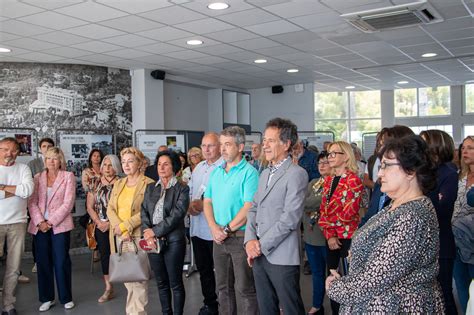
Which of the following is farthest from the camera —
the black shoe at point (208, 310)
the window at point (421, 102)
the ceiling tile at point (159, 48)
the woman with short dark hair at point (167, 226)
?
the window at point (421, 102)

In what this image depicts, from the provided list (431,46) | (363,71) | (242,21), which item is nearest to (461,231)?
(242,21)

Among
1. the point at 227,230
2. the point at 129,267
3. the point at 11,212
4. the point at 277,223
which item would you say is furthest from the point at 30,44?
the point at 277,223

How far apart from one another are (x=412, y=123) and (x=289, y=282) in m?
13.4

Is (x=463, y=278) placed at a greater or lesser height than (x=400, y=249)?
lesser

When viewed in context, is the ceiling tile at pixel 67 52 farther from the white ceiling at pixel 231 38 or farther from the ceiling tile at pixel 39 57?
the ceiling tile at pixel 39 57

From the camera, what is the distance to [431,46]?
757cm

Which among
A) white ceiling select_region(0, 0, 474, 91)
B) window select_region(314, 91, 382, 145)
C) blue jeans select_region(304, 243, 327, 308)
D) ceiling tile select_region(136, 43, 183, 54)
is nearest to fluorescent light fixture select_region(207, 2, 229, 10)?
white ceiling select_region(0, 0, 474, 91)

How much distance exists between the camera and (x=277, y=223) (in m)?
2.85

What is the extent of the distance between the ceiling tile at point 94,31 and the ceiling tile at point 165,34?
1.23 ft

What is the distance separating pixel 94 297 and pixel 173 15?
10.9ft

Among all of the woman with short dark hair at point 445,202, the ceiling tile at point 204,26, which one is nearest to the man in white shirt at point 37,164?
the ceiling tile at point 204,26

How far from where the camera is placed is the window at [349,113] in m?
15.4

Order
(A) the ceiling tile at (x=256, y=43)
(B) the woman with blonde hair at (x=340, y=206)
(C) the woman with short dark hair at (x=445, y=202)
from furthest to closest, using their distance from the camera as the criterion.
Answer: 1. (A) the ceiling tile at (x=256, y=43)
2. (B) the woman with blonde hair at (x=340, y=206)
3. (C) the woman with short dark hair at (x=445, y=202)

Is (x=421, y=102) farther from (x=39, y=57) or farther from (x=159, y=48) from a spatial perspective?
(x=39, y=57)
